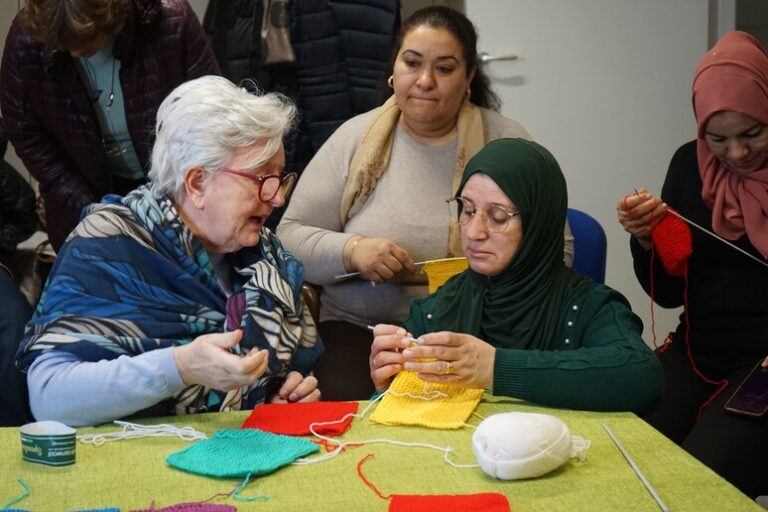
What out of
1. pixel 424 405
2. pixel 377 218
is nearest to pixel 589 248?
pixel 377 218

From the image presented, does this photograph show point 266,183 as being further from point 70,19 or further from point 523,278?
point 70,19

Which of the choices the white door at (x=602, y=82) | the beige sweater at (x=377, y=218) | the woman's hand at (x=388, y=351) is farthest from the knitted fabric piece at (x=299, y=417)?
the white door at (x=602, y=82)

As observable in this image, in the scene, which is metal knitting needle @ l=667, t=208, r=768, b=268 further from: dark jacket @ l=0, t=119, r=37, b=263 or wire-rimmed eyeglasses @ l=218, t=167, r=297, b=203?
dark jacket @ l=0, t=119, r=37, b=263

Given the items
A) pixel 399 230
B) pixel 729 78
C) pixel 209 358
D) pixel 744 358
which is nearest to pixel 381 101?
pixel 399 230

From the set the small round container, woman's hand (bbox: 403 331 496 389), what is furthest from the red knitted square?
the small round container

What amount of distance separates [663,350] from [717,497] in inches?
54.1

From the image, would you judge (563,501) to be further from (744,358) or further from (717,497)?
(744,358)

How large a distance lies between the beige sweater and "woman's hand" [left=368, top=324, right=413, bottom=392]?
844 millimetres

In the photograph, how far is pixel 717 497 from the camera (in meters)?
1.55

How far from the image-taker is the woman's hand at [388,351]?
2.08m

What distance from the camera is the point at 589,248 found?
309 centimetres

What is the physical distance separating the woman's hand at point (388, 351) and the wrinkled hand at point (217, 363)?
0.97ft

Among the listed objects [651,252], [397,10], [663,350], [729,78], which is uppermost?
[397,10]

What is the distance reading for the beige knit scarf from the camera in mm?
3010
